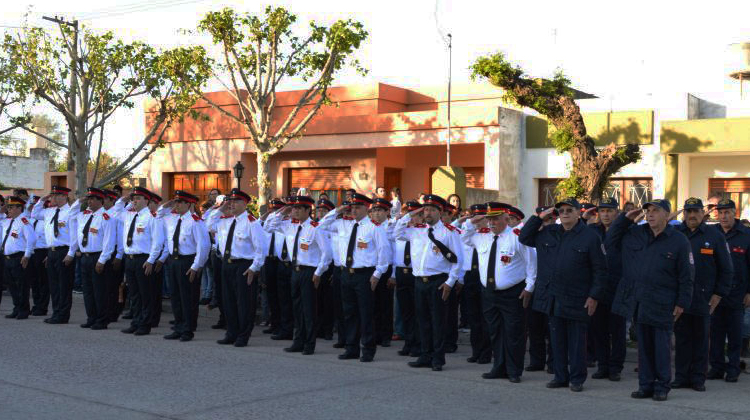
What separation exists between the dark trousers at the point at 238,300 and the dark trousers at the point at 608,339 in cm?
448

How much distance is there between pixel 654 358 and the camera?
A: 26.1 feet

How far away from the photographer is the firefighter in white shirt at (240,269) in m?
10.9

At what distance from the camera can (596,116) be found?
73.7ft

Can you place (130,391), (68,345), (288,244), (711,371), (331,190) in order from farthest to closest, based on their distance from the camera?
(331,190)
(288,244)
(68,345)
(711,371)
(130,391)

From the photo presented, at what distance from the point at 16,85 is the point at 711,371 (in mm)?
20938

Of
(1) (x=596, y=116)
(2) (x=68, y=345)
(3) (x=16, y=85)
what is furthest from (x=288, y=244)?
(3) (x=16, y=85)

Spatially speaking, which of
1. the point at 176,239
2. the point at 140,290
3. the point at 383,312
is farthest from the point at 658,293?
the point at 140,290

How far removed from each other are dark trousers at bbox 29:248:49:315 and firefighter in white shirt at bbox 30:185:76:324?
377mm

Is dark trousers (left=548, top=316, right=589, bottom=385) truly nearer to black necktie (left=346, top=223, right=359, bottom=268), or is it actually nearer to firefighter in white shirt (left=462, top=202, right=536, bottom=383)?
firefighter in white shirt (left=462, top=202, right=536, bottom=383)

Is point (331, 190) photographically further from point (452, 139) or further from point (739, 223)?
point (739, 223)

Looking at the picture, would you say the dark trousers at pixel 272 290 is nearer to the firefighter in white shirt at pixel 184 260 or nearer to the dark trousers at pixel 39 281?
the firefighter in white shirt at pixel 184 260

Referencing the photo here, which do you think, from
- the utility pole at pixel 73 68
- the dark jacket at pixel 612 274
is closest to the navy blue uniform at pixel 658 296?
the dark jacket at pixel 612 274

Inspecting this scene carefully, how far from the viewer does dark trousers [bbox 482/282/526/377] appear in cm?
870

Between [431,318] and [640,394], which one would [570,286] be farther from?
[431,318]
